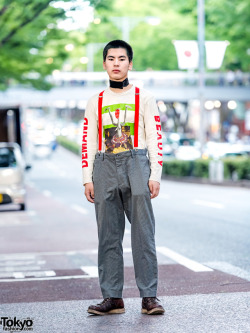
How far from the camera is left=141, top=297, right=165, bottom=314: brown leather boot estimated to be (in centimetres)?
625

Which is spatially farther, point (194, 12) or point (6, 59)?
point (194, 12)

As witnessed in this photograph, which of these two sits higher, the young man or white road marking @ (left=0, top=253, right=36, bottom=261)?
the young man

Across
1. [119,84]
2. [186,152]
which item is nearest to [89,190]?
[119,84]

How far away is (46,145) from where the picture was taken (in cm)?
7144

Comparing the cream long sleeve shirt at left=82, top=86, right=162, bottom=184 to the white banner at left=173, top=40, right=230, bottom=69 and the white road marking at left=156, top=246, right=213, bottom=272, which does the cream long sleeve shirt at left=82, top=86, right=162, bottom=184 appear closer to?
the white road marking at left=156, top=246, right=213, bottom=272

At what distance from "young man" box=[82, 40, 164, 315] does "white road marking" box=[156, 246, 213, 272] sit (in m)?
2.89

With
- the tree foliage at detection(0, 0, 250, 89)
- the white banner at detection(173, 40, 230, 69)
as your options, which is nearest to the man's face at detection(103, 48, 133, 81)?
the tree foliage at detection(0, 0, 250, 89)

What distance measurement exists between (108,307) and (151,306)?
0.32 meters

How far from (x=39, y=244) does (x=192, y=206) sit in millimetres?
8388

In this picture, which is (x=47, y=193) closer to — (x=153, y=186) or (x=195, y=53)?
(x=195, y=53)

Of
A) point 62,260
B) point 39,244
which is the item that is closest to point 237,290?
point 62,260

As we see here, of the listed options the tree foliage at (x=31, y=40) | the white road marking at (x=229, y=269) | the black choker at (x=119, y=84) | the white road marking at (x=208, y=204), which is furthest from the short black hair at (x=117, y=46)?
the tree foliage at (x=31, y=40)

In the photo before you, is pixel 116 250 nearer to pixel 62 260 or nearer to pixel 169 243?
pixel 62 260

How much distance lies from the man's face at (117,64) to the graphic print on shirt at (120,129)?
0.22 metres
